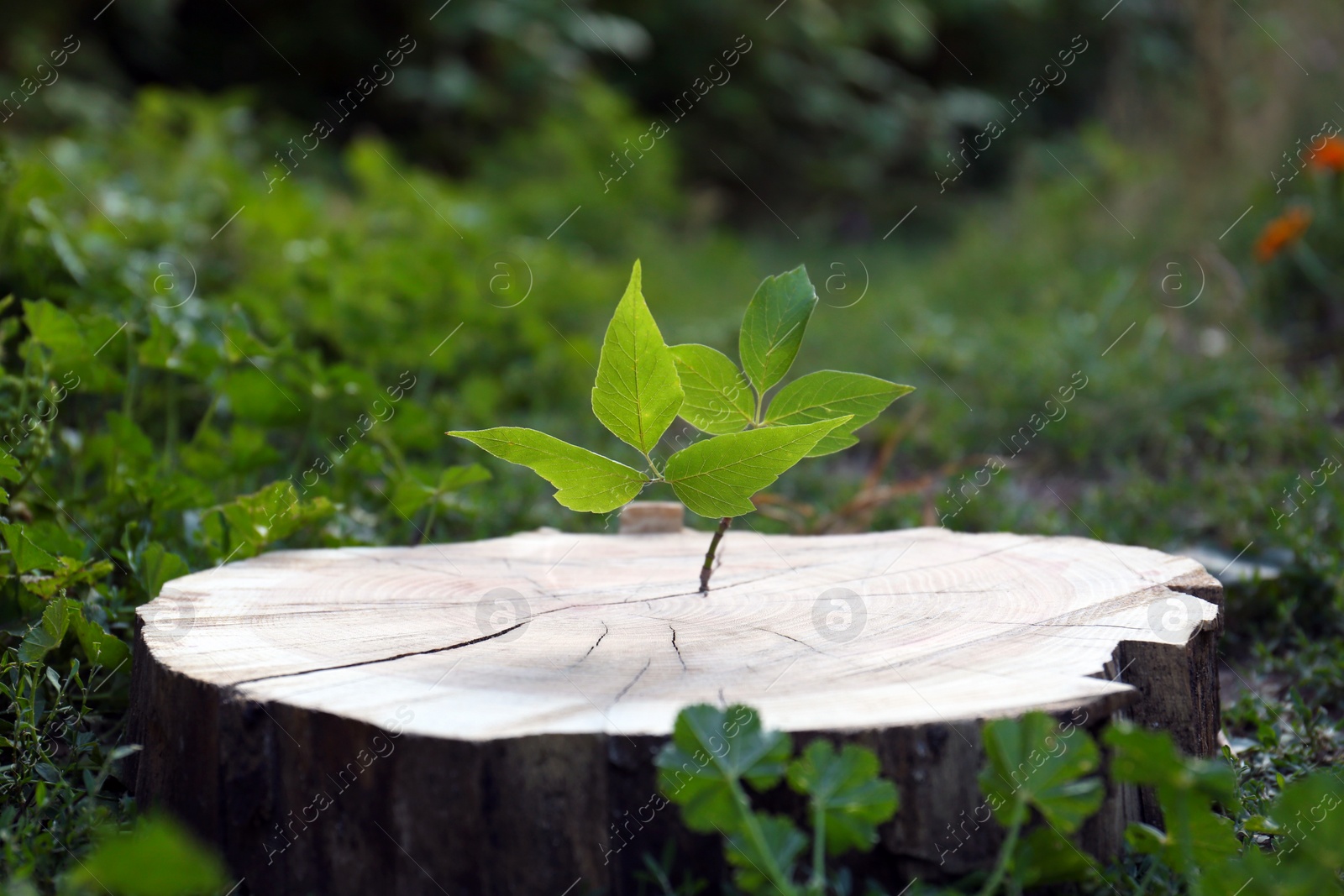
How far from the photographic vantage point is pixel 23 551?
4.48 ft

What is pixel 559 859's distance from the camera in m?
1.00

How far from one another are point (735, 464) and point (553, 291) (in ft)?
10.3

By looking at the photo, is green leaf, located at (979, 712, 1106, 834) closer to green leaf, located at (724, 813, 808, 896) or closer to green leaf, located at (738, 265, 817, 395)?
green leaf, located at (724, 813, 808, 896)

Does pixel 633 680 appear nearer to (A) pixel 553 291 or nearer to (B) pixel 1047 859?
(B) pixel 1047 859

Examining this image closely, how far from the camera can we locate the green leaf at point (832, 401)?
4.18 feet

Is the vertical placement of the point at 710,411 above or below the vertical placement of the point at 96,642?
above

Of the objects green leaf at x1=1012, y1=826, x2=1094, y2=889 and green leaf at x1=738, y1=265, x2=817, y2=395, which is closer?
green leaf at x1=1012, y1=826, x2=1094, y2=889

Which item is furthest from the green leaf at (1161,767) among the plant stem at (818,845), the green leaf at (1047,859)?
the plant stem at (818,845)

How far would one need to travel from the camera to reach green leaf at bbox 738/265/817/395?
129cm

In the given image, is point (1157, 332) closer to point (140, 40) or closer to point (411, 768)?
point (411, 768)

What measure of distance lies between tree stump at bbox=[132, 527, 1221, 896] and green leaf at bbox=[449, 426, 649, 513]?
6.4 inches

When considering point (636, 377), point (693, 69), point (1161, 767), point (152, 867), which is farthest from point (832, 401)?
point (693, 69)

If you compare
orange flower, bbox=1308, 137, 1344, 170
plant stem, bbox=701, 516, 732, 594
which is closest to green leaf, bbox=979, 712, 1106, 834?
plant stem, bbox=701, 516, 732, 594

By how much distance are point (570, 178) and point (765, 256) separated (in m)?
2.12
